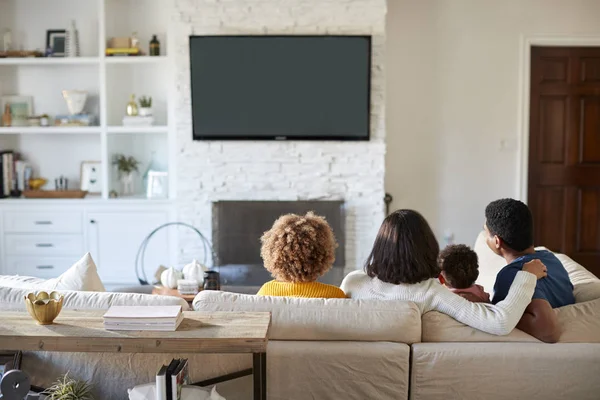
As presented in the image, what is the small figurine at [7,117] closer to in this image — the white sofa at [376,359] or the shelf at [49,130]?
the shelf at [49,130]

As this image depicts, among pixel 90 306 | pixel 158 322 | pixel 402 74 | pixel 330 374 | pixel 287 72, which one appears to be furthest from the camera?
pixel 402 74

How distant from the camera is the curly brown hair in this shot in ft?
9.18

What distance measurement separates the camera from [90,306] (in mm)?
2645

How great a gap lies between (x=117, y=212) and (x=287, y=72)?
1678 millimetres

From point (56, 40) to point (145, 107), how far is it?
92 centimetres

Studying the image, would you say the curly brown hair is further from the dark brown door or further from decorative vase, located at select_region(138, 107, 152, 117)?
the dark brown door

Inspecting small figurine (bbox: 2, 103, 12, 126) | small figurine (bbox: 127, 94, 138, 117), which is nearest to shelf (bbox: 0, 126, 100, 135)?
small figurine (bbox: 2, 103, 12, 126)

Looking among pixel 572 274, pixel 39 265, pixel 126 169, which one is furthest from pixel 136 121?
pixel 572 274

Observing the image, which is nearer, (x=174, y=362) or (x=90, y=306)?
(x=174, y=362)

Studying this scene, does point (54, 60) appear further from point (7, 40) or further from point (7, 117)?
point (7, 117)

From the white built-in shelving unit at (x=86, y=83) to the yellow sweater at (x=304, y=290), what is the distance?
338 centimetres

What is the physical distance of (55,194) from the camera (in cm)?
601

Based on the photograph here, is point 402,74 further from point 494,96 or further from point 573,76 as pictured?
point 573,76

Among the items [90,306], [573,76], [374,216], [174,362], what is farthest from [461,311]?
[573,76]
